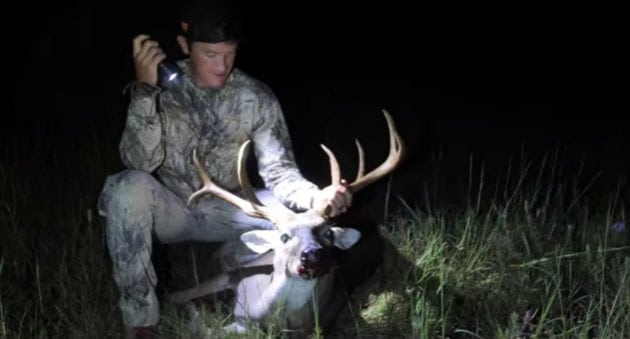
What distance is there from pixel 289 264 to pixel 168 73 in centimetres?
93

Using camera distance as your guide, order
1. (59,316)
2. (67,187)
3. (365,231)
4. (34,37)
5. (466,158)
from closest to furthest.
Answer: (59,316) < (365,231) < (67,187) < (466,158) < (34,37)

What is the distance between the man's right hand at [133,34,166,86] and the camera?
4320mm

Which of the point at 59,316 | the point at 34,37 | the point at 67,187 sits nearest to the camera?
the point at 59,316

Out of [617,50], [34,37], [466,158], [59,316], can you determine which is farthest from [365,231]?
[617,50]

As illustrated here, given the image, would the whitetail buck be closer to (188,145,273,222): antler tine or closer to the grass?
(188,145,273,222): antler tine

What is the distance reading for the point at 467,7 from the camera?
512 inches

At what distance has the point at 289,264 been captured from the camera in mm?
4137

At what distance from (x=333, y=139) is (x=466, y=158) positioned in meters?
0.99

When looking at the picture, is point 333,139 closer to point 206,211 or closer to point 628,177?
point 628,177

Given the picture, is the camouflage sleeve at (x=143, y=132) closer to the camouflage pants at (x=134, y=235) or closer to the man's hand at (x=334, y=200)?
the camouflage pants at (x=134, y=235)

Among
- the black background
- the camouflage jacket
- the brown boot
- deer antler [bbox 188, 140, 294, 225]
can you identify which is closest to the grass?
the brown boot

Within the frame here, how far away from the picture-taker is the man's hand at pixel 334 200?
4.23 m

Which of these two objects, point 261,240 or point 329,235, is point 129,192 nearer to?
point 261,240

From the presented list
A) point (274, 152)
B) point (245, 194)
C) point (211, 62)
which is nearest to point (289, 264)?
point (245, 194)
